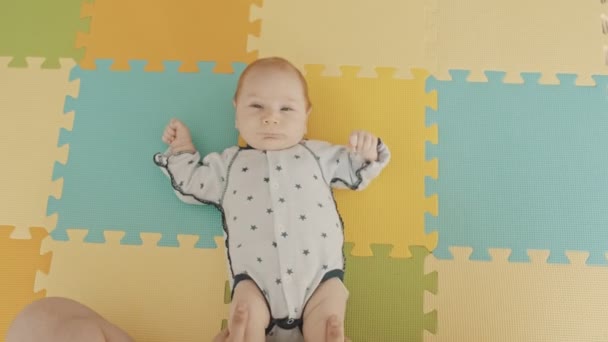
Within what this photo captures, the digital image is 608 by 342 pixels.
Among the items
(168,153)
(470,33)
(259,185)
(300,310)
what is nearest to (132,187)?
(168,153)

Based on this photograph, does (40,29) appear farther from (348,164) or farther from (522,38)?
(522,38)

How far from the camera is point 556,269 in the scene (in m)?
1.39

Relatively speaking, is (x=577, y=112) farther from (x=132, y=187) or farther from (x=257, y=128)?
(x=132, y=187)

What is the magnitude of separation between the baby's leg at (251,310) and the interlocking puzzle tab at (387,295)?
239mm

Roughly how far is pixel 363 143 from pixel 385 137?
0.59ft

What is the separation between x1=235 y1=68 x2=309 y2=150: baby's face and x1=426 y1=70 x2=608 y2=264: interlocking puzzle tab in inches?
14.6

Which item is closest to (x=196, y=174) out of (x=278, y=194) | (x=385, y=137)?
(x=278, y=194)

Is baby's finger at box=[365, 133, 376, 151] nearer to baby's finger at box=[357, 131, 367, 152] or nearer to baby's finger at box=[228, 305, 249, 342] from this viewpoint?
baby's finger at box=[357, 131, 367, 152]

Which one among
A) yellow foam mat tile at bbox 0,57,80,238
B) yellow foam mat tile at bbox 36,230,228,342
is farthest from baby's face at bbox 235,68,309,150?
yellow foam mat tile at bbox 0,57,80,238

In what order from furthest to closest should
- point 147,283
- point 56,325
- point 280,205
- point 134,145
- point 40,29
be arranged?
1. point 40,29
2. point 134,145
3. point 147,283
4. point 280,205
5. point 56,325

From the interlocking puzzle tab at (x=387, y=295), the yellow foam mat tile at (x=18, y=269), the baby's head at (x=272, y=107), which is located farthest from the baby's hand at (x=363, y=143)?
the yellow foam mat tile at (x=18, y=269)

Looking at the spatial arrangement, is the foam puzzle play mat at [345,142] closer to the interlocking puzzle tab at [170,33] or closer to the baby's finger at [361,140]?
the interlocking puzzle tab at [170,33]

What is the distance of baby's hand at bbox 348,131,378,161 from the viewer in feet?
4.39

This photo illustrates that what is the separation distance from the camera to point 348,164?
139cm
